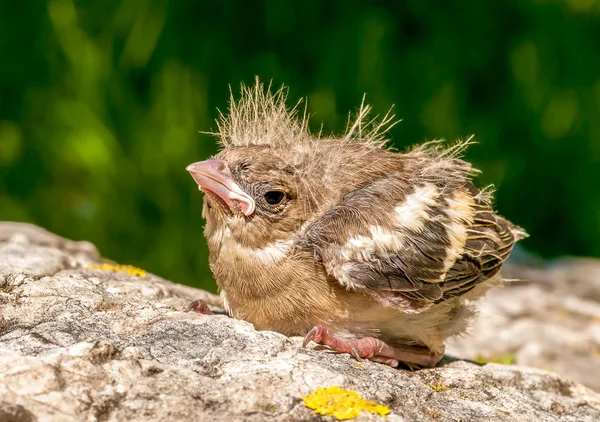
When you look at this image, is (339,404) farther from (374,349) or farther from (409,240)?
(409,240)

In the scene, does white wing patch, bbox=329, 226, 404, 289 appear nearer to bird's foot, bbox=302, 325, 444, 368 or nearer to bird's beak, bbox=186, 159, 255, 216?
bird's foot, bbox=302, 325, 444, 368

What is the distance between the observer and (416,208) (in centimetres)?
353

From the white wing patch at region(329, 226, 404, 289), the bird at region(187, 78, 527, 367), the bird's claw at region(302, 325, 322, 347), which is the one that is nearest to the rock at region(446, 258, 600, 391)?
the bird at region(187, 78, 527, 367)

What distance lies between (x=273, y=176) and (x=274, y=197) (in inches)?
3.2

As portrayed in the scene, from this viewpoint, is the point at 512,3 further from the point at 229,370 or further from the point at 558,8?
the point at 229,370

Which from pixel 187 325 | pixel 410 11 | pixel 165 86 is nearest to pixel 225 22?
pixel 165 86

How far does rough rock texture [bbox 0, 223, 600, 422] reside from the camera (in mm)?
2533

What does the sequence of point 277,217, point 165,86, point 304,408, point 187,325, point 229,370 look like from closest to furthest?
point 304,408 < point 229,370 < point 187,325 < point 277,217 < point 165,86

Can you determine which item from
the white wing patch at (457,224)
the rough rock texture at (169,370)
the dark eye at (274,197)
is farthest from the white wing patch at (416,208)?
the rough rock texture at (169,370)

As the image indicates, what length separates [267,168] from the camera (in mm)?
3428

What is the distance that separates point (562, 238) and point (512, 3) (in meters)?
2.12

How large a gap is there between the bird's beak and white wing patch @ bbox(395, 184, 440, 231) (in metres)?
0.60

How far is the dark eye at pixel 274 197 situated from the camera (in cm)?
340

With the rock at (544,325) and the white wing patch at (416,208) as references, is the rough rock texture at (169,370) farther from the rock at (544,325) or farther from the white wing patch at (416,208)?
the rock at (544,325)
